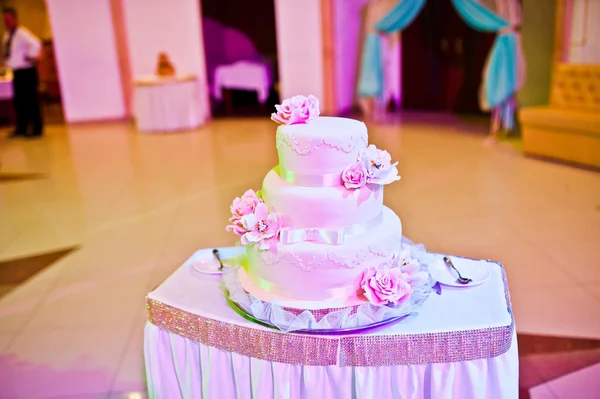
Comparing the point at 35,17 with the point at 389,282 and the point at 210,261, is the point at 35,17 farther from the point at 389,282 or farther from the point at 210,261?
the point at 389,282

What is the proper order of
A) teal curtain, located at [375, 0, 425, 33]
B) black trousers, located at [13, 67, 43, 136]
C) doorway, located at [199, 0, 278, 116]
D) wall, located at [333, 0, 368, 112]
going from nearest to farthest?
teal curtain, located at [375, 0, 425, 33]
black trousers, located at [13, 67, 43, 136]
wall, located at [333, 0, 368, 112]
doorway, located at [199, 0, 278, 116]

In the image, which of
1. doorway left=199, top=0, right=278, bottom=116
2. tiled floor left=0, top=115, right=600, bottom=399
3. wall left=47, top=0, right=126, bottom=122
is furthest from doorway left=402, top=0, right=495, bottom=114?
wall left=47, top=0, right=126, bottom=122

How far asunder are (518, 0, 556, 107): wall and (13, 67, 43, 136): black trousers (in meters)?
6.99

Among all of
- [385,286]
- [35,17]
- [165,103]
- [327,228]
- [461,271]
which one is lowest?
[165,103]

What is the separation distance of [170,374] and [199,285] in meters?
0.33

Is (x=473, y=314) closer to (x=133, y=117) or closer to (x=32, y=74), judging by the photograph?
(x=32, y=74)

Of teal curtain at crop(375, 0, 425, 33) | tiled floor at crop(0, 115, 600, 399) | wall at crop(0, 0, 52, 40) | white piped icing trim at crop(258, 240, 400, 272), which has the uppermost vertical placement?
wall at crop(0, 0, 52, 40)

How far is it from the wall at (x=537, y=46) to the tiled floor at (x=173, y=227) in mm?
852

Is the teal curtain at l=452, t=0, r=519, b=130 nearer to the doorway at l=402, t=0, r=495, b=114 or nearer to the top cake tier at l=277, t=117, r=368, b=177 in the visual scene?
the doorway at l=402, t=0, r=495, b=114

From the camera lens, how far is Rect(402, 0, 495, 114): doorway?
911cm

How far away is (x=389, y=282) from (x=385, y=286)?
19mm

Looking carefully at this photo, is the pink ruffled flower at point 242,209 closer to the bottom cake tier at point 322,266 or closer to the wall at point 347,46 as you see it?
the bottom cake tier at point 322,266

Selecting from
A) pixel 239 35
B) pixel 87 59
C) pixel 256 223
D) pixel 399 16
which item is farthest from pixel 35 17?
pixel 256 223

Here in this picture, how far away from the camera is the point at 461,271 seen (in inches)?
87.1
